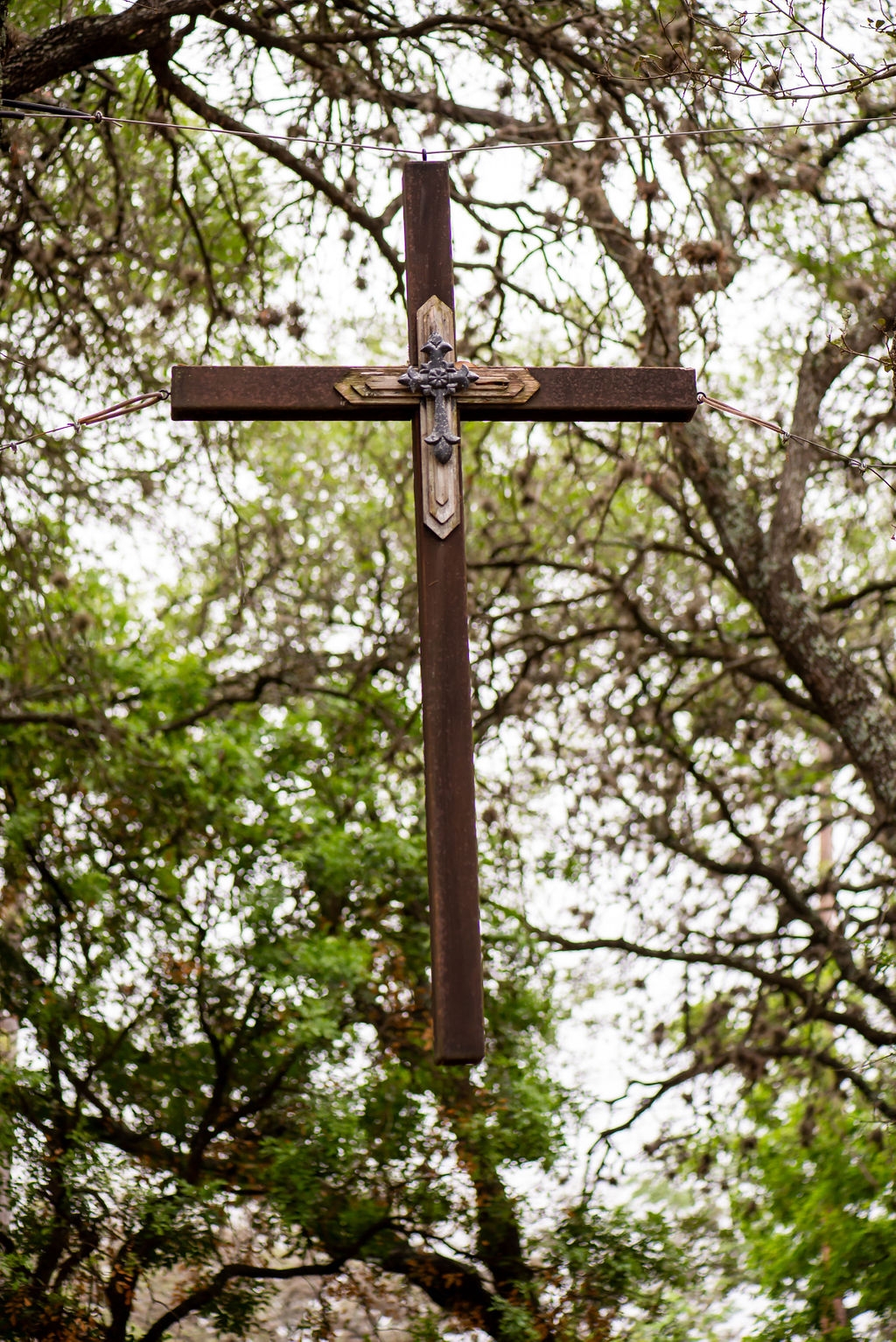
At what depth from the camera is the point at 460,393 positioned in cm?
365

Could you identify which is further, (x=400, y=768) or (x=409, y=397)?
(x=400, y=768)

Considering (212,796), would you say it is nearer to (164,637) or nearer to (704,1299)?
(164,637)

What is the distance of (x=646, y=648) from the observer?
7.96m

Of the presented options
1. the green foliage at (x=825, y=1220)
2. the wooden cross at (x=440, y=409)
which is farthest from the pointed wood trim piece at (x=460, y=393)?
the green foliage at (x=825, y=1220)

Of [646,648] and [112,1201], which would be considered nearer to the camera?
[112,1201]

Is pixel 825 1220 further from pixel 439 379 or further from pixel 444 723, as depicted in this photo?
pixel 439 379

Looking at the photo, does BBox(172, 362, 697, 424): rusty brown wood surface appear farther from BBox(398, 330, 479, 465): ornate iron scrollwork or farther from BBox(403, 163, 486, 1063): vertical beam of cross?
BBox(403, 163, 486, 1063): vertical beam of cross

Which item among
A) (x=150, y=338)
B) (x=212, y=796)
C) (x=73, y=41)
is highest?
(x=150, y=338)

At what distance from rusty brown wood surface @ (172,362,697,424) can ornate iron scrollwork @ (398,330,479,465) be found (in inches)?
1.4

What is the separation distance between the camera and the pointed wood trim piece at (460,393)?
3.61 meters

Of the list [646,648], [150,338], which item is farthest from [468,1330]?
[150,338]

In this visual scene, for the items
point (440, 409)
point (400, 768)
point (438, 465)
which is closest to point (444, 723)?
point (438, 465)

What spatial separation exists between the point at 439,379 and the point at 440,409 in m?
0.08

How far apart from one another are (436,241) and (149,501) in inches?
190
